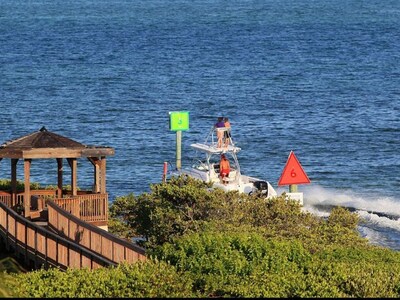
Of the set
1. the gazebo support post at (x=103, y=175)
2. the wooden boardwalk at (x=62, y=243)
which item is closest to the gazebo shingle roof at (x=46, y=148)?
the gazebo support post at (x=103, y=175)

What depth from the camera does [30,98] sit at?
7494 centimetres

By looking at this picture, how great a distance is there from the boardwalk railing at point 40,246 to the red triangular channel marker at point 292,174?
11.7 m

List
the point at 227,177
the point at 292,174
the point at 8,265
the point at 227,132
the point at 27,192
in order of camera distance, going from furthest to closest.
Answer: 1. the point at 227,132
2. the point at 227,177
3. the point at 292,174
4. the point at 27,192
5. the point at 8,265

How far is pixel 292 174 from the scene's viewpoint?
126 ft

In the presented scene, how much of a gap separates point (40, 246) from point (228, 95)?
168 ft

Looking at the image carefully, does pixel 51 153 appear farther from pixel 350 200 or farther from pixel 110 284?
pixel 350 200

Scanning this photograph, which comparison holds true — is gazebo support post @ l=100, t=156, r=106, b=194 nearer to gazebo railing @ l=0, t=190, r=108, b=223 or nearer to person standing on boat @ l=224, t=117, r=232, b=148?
gazebo railing @ l=0, t=190, r=108, b=223

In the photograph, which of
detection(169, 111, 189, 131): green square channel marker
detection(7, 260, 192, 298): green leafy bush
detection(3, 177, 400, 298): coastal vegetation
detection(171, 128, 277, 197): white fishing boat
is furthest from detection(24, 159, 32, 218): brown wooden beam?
detection(169, 111, 189, 131): green square channel marker

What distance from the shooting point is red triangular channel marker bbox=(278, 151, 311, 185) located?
38281mm

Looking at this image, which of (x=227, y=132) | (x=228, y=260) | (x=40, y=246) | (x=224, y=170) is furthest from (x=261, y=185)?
(x=228, y=260)

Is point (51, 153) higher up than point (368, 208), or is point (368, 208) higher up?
point (51, 153)

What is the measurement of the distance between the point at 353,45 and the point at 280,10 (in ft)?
195

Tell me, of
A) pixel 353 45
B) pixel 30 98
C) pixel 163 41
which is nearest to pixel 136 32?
pixel 163 41

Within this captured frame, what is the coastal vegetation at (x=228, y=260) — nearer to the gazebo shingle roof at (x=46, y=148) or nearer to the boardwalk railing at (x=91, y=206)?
the boardwalk railing at (x=91, y=206)
